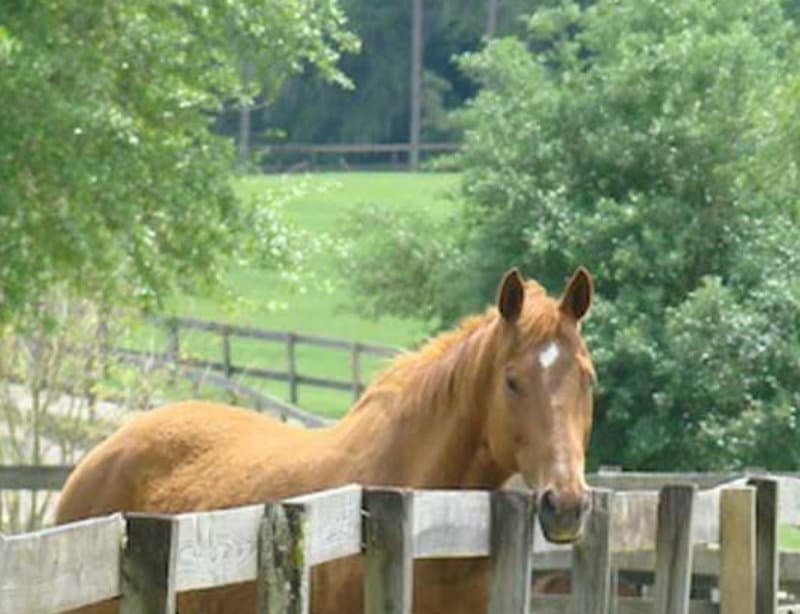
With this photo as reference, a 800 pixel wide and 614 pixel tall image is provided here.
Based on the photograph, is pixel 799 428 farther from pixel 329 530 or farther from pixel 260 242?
pixel 329 530

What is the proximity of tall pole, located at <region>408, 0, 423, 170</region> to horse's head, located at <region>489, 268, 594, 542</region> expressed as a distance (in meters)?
72.0

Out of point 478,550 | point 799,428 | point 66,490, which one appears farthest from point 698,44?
point 478,550

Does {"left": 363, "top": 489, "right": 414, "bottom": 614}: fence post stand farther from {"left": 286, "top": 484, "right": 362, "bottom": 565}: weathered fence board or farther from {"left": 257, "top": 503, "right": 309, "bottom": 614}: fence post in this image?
{"left": 257, "top": 503, "right": 309, "bottom": 614}: fence post

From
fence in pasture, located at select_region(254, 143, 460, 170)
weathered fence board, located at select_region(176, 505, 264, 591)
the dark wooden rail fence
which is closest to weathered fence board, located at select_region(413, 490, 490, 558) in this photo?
weathered fence board, located at select_region(176, 505, 264, 591)

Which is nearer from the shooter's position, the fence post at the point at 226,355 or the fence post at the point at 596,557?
the fence post at the point at 596,557

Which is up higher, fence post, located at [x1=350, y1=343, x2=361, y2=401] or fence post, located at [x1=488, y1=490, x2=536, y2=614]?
fence post, located at [x1=488, y1=490, x2=536, y2=614]

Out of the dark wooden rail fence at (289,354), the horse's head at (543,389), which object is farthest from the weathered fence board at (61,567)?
the dark wooden rail fence at (289,354)

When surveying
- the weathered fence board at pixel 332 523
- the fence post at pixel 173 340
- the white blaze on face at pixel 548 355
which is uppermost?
the white blaze on face at pixel 548 355

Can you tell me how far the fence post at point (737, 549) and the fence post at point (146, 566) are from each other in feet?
12.4

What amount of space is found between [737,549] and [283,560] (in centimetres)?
298

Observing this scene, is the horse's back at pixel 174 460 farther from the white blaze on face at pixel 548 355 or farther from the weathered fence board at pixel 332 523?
the weathered fence board at pixel 332 523

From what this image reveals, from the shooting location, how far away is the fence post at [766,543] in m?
9.88

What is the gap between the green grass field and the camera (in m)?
28.0

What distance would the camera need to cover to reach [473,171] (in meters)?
28.7
